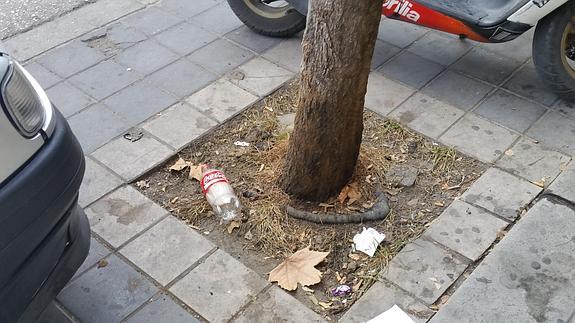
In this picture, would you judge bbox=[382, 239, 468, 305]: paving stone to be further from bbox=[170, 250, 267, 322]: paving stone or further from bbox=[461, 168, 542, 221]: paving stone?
bbox=[170, 250, 267, 322]: paving stone

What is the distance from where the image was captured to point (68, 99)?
13.6 ft

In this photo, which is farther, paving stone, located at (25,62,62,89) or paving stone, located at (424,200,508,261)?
paving stone, located at (25,62,62,89)

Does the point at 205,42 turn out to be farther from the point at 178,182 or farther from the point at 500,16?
the point at 500,16

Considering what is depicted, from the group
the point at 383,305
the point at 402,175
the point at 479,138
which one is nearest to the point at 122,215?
the point at 383,305

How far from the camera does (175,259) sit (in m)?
3.10

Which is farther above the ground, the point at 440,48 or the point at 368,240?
the point at 440,48

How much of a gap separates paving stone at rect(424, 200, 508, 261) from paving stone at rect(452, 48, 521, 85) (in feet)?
4.27

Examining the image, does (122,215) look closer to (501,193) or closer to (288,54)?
(288,54)

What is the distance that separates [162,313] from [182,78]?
1.95 metres

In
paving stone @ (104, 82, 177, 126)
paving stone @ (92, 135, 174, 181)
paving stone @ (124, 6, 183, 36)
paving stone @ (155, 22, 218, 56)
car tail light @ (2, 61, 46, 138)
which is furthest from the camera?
paving stone @ (124, 6, 183, 36)

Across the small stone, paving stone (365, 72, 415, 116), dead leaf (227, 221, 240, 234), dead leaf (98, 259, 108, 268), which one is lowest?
dead leaf (98, 259, 108, 268)

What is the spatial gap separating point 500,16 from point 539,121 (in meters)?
0.69

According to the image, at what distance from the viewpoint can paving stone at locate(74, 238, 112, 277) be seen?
306cm

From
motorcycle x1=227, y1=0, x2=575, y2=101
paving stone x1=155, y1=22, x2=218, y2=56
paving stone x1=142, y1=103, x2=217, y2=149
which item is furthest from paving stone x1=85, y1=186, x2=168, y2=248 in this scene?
motorcycle x1=227, y1=0, x2=575, y2=101
